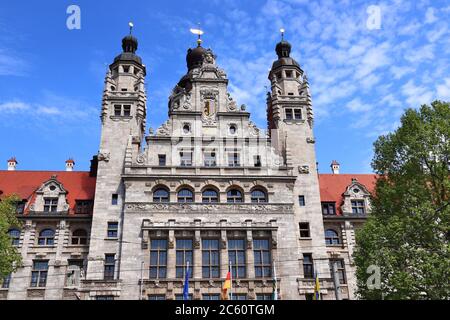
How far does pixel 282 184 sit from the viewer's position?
38.8 metres

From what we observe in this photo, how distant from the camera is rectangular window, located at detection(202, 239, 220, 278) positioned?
1372 inches

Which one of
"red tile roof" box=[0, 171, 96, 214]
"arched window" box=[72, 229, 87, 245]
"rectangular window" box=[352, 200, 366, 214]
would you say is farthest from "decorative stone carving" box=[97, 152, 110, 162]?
"rectangular window" box=[352, 200, 366, 214]

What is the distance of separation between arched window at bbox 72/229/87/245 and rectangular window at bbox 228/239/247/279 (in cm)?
1273

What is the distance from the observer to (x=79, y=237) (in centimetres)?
3841

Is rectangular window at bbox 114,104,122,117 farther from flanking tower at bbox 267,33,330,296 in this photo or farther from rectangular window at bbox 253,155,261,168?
flanking tower at bbox 267,33,330,296

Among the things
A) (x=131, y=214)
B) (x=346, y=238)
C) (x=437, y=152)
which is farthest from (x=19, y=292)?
(x=437, y=152)

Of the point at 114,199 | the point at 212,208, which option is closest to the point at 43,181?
the point at 114,199

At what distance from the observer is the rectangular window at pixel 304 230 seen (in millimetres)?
38156

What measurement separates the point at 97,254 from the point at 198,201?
29.7 feet

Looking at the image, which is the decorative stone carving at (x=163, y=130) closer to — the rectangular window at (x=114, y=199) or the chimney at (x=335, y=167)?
the rectangular window at (x=114, y=199)

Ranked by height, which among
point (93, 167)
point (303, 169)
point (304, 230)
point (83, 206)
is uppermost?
point (93, 167)

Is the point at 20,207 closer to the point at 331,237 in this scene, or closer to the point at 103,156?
the point at 103,156

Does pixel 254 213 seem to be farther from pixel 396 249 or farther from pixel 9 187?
pixel 9 187

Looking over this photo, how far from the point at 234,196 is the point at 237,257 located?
537cm
